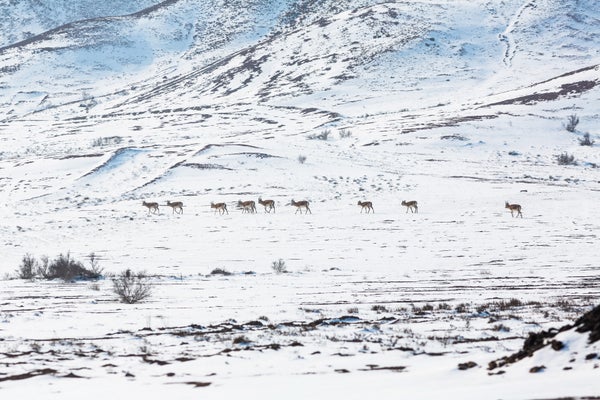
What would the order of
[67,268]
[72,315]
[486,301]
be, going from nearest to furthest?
[72,315]
[486,301]
[67,268]

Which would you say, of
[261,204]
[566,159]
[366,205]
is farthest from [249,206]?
[566,159]

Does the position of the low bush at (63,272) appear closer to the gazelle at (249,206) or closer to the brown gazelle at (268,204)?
the gazelle at (249,206)

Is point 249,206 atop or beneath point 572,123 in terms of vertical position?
beneath

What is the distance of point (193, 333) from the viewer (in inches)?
497

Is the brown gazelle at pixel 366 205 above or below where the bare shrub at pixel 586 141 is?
below

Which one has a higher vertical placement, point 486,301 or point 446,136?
point 446,136

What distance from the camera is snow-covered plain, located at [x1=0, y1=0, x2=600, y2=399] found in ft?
32.4

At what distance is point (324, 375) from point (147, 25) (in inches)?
7254

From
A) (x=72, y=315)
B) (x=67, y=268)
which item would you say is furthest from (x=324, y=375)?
(x=67, y=268)

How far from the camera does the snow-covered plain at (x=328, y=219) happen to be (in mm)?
9875

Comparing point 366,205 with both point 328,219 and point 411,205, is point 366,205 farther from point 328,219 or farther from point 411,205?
point 328,219

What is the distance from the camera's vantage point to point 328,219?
3753 cm

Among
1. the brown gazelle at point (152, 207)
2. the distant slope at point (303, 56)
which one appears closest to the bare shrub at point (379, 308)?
the brown gazelle at point (152, 207)

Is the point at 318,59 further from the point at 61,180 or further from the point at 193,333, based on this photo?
the point at 193,333
